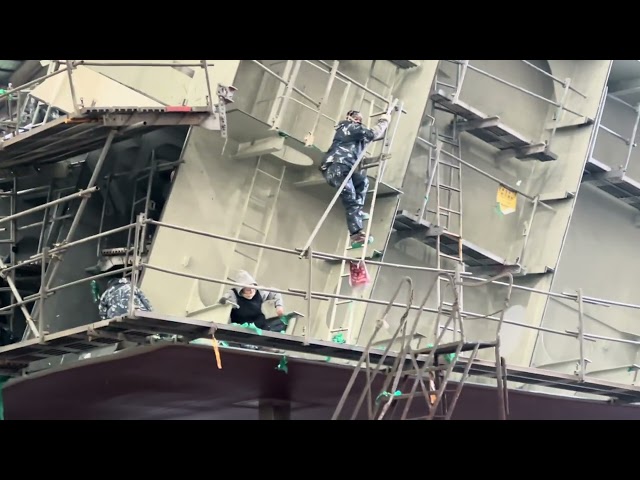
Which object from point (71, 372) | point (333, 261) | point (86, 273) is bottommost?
point (71, 372)

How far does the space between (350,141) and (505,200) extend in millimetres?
3902

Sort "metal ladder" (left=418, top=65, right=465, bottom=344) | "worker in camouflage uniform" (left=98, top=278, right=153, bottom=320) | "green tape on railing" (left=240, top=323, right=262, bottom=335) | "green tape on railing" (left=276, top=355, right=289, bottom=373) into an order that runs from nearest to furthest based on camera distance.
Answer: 1. "green tape on railing" (left=240, top=323, right=262, bottom=335)
2. "worker in camouflage uniform" (left=98, top=278, right=153, bottom=320)
3. "green tape on railing" (left=276, top=355, right=289, bottom=373)
4. "metal ladder" (left=418, top=65, right=465, bottom=344)

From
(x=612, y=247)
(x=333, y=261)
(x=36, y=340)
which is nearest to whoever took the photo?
(x=36, y=340)

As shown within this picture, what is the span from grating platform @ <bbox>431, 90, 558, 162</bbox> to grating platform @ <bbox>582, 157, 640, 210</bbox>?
1.07 m

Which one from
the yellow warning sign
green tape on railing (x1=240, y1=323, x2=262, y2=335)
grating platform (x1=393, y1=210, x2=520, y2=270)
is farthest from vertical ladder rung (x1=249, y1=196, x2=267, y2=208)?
the yellow warning sign

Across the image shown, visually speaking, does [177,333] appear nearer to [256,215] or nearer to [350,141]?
[256,215]

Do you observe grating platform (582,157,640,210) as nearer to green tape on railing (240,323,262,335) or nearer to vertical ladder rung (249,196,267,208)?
vertical ladder rung (249,196,267,208)

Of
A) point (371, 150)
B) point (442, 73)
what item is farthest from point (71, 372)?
point (442, 73)

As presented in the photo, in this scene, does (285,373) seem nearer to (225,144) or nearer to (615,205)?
A: (225,144)

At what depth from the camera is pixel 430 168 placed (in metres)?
15.4

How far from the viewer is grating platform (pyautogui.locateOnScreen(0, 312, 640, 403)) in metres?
11.1

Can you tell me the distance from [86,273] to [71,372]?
1336 millimetres

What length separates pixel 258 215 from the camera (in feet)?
44.7

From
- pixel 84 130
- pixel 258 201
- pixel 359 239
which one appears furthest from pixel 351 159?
pixel 84 130
